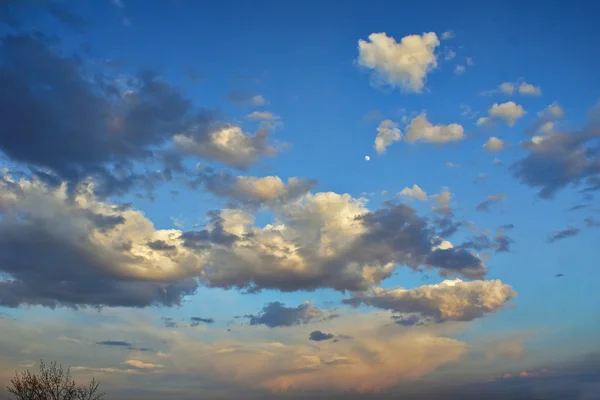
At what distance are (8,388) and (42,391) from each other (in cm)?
765

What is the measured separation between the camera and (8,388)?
496 feet

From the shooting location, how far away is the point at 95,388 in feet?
509

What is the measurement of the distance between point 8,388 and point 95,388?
18.7m

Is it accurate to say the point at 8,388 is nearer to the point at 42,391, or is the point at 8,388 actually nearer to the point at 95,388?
the point at 42,391

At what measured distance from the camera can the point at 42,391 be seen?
151000mm

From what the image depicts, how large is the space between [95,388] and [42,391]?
1135 cm

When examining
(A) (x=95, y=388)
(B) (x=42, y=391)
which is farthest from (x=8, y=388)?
(A) (x=95, y=388)
